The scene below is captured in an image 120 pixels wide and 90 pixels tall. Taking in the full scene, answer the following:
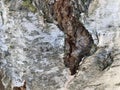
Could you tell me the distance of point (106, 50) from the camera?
936mm

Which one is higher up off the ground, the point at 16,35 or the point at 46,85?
the point at 16,35

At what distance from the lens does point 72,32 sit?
101 centimetres

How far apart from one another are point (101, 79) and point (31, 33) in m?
0.28

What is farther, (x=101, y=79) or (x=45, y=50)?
(x=45, y=50)

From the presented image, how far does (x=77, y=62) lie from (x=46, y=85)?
118mm

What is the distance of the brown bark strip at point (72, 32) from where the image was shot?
1006 mm

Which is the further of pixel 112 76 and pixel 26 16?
pixel 26 16

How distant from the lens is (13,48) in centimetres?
108

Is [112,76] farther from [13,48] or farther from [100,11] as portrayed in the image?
[13,48]

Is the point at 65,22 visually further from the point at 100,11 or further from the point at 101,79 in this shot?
Result: the point at 101,79

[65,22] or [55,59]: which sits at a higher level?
[65,22]

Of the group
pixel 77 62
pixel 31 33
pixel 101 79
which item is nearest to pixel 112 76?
pixel 101 79

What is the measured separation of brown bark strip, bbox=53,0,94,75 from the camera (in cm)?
101

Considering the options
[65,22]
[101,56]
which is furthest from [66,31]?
[101,56]
